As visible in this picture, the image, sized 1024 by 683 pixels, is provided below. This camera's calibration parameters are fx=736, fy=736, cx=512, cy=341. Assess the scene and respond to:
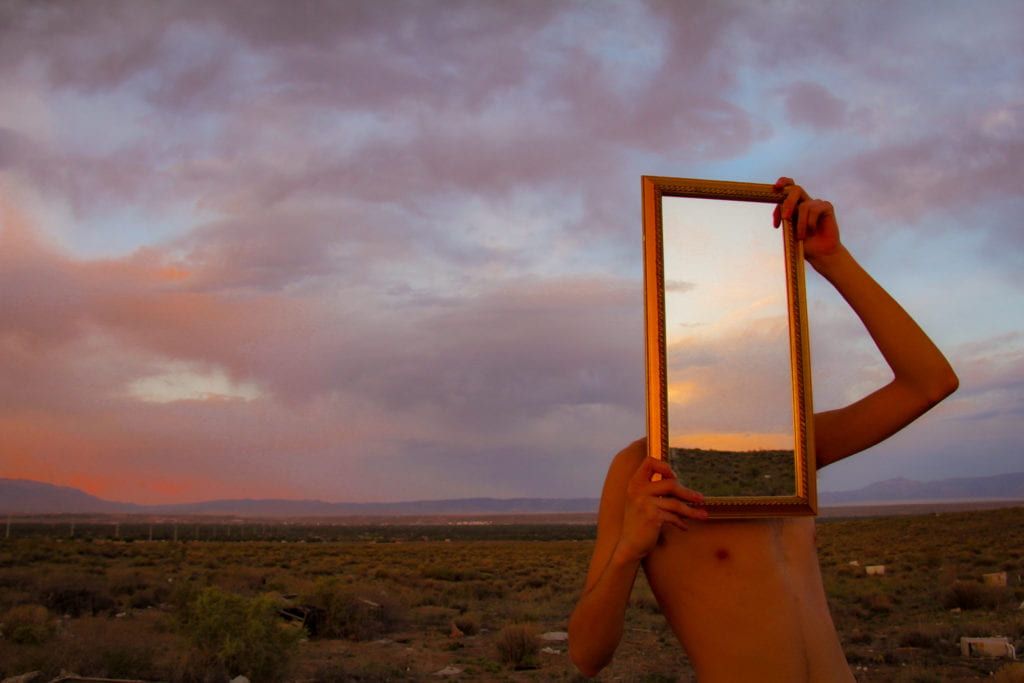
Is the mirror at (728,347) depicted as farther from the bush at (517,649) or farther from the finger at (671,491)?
the bush at (517,649)

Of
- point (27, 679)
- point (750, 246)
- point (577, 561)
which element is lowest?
point (577, 561)

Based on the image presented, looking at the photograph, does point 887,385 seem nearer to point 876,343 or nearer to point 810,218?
point 876,343

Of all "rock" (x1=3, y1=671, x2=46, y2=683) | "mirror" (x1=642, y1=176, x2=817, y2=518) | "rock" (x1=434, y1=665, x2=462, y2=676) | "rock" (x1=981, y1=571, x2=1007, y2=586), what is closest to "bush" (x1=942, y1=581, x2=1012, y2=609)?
"rock" (x1=981, y1=571, x2=1007, y2=586)

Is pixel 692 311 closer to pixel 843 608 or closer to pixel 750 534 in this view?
pixel 750 534

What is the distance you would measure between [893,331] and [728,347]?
1.45ft

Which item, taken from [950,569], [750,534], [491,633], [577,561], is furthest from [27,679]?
[577,561]

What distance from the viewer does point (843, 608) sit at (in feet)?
56.4

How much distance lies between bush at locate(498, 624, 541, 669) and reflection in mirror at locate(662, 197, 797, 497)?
432 inches

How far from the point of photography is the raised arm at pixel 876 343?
1997 millimetres

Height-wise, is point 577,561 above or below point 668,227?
below

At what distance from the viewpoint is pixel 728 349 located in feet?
7.00

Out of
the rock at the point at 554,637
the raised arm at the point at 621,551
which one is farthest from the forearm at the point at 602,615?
the rock at the point at 554,637

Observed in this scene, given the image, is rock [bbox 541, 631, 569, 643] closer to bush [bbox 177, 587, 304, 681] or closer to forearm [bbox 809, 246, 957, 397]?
bush [bbox 177, 587, 304, 681]

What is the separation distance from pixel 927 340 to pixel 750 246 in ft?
1.77
